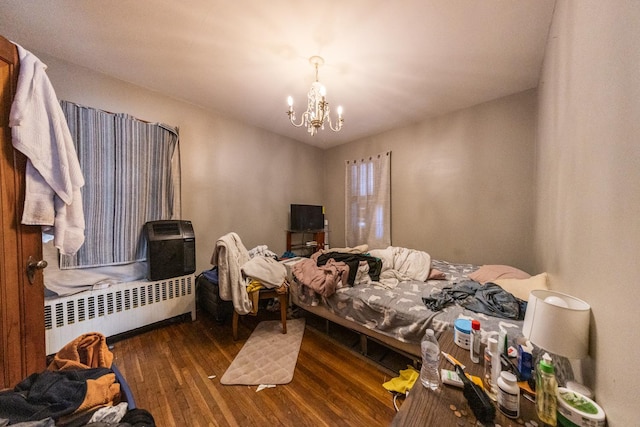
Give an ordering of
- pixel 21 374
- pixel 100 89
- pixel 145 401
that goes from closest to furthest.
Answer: pixel 21 374 < pixel 145 401 < pixel 100 89

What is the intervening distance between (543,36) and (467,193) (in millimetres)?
1683

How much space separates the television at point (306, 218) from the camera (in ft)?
12.6

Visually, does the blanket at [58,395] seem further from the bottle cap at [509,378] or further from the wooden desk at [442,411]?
the bottle cap at [509,378]

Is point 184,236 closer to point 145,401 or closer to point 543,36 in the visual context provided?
point 145,401

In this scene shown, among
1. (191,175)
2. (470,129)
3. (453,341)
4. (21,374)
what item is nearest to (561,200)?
(453,341)

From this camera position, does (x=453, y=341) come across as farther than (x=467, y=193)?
No

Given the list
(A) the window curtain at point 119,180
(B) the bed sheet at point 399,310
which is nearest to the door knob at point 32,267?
(A) the window curtain at point 119,180

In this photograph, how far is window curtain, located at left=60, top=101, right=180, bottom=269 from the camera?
1968mm

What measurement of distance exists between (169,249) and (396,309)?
2.34 metres

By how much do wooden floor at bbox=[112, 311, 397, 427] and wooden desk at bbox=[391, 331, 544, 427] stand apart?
776mm

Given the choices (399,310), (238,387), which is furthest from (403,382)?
(238,387)

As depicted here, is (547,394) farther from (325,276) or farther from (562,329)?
(325,276)

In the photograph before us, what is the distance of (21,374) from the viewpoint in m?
0.86

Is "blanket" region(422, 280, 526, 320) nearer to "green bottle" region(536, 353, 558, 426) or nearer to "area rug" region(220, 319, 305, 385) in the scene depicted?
"green bottle" region(536, 353, 558, 426)
